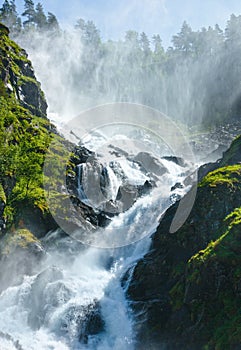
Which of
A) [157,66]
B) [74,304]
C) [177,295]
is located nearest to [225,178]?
[177,295]

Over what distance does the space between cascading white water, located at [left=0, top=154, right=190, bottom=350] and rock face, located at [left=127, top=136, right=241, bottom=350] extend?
4.84 ft

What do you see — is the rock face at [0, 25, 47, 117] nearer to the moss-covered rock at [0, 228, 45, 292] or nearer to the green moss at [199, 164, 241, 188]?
the moss-covered rock at [0, 228, 45, 292]

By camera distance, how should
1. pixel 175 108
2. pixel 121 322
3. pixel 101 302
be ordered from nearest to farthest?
1. pixel 121 322
2. pixel 101 302
3. pixel 175 108

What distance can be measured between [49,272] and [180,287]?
9877mm

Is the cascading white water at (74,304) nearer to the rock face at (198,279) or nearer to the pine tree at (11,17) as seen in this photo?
the rock face at (198,279)

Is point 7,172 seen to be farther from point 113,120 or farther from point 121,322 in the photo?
point 113,120

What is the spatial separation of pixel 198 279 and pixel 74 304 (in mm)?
9110

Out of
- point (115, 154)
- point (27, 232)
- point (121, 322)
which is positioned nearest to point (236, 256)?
point (121, 322)

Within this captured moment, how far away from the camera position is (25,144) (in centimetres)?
3055

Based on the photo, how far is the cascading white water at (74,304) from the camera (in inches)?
752

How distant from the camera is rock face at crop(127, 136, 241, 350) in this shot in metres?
15.4

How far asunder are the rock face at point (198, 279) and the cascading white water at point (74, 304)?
1.47 m

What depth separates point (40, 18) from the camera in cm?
11312

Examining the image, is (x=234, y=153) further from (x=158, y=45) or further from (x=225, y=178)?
(x=158, y=45)
